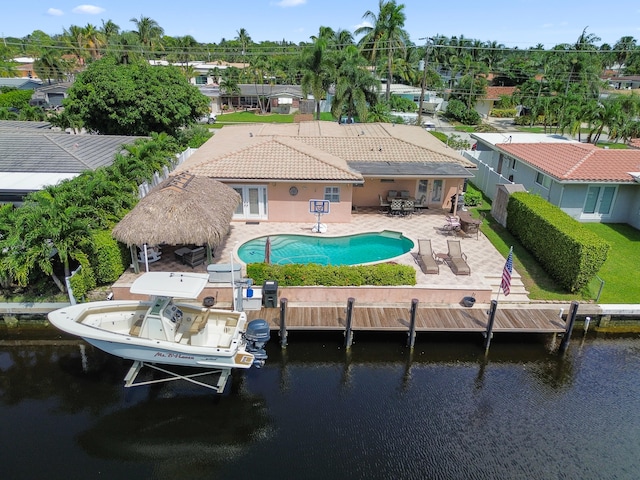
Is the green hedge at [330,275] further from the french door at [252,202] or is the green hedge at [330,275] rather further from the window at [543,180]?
the window at [543,180]

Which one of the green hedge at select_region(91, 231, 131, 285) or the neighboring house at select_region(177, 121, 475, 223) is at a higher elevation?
the neighboring house at select_region(177, 121, 475, 223)

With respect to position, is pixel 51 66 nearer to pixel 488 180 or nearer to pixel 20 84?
pixel 20 84

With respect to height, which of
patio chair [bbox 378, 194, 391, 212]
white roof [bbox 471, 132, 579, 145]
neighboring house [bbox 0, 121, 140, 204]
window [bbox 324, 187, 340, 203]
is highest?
white roof [bbox 471, 132, 579, 145]

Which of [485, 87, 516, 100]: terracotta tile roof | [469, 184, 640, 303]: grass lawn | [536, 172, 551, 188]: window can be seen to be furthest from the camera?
[485, 87, 516, 100]: terracotta tile roof

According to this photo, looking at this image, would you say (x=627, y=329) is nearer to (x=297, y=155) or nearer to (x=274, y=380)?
(x=274, y=380)

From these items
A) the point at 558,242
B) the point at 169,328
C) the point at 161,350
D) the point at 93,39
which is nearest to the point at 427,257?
the point at 558,242

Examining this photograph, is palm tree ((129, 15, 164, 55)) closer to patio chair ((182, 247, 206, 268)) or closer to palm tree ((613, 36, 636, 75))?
patio chair ((182, 247, 206, 268))

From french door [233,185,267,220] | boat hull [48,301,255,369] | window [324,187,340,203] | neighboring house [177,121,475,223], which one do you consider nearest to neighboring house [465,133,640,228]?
neighboring house [177,121,475,223]
